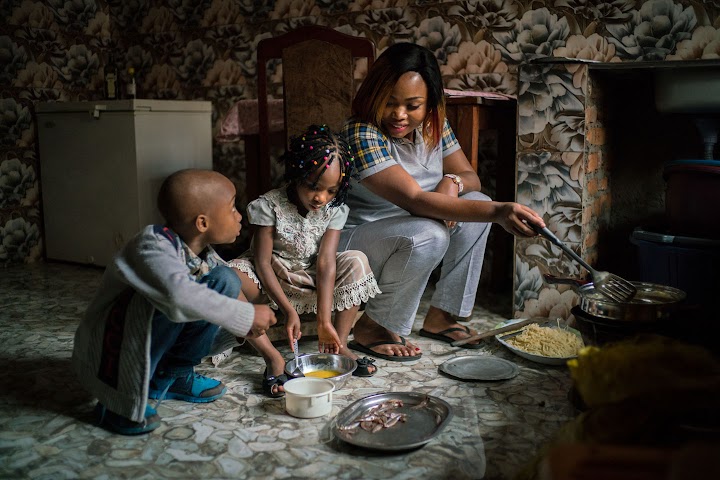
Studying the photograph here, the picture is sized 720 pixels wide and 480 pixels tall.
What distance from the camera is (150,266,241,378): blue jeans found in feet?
4.68

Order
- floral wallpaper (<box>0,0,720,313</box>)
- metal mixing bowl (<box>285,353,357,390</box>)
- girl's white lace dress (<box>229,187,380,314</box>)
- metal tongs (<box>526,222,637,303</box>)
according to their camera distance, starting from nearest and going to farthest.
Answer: metal tongs (<box>526,222,637,303</box>) → metal mixing bowl (<box>285,353,357,390</box>) → girl's white lace dress (<box>229,187,380,314</box>) → floral wallpaper (<box>0,0,720,313</box>)

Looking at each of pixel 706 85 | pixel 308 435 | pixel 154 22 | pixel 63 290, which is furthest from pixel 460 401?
pixel 154 22

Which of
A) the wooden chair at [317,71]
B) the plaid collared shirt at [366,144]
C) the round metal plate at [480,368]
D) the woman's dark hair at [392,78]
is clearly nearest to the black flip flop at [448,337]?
the round metal plate at [480,368]

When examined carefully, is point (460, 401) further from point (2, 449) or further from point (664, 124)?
point (664, 124)

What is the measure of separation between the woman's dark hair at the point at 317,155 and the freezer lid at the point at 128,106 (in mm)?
1382

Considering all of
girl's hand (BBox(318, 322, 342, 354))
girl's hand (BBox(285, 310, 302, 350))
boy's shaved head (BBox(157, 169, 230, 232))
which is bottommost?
girl's hand (BBox(318, 322, 342, 354))

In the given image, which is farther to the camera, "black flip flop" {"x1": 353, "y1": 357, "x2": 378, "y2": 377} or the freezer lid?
the freezer lid

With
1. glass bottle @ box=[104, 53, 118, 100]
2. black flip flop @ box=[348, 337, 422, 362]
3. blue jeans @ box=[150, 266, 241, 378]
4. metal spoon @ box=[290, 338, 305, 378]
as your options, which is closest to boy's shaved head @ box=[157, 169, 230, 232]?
blue jeans @ box=[150, 266, 241, 378]

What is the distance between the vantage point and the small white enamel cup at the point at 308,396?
1.51 m

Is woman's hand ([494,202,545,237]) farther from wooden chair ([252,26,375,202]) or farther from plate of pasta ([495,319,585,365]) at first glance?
wooden chair ([252,26,375,202])

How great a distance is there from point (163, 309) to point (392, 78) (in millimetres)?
937

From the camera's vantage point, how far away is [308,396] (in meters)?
1.50

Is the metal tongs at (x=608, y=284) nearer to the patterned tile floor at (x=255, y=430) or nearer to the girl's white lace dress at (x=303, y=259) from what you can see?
the patterned tile floor at (x=255, y=430)

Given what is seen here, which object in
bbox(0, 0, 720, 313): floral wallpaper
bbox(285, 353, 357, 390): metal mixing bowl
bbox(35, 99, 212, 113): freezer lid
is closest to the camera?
bbox(285, 353, 357, 390): metal mixing bowl
